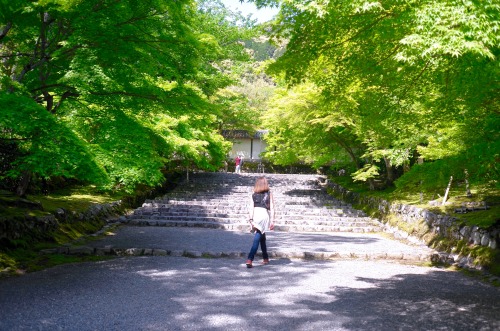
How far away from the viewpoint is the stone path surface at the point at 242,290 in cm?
430

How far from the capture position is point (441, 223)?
419 inches

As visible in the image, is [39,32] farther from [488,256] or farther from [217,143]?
[217,143]

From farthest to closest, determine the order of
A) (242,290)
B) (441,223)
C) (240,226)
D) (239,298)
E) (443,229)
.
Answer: (240,226) < (441,223) < (443,229) < (242,290) < (239,298)

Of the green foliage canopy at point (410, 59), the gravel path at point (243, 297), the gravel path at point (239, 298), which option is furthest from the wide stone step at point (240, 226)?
the green foliage canopy at point (410, 59)

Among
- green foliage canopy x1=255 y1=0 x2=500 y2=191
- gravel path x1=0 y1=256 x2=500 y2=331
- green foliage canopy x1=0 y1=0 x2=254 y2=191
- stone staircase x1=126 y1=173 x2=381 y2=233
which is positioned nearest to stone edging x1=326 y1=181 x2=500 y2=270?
stone staircase x1=126 y1=173 x2=381 y2=233

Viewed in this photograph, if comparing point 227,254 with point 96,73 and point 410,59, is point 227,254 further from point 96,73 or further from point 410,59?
point 410,59

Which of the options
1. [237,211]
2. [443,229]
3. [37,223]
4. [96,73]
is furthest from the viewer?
[237,211]

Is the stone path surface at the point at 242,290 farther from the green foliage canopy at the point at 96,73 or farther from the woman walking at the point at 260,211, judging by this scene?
the green foliage canopy at the point at 96,73

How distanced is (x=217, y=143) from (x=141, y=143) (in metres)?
13.1

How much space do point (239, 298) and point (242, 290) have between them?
45cm

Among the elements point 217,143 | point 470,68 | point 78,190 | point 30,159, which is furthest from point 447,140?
point 217,143

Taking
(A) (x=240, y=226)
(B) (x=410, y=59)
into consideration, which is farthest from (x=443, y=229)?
(B) (x=410, y=59)

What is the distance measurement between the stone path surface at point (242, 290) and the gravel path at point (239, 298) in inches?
0.5

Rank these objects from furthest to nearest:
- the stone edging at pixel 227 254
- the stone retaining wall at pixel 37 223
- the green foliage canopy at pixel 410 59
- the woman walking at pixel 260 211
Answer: the stone edging at pixel 227 254 → the stone retaining wall at pixel 37 223 → the woman walking at pixel 260 211 → the green foliage canopy at pixel 410 59
